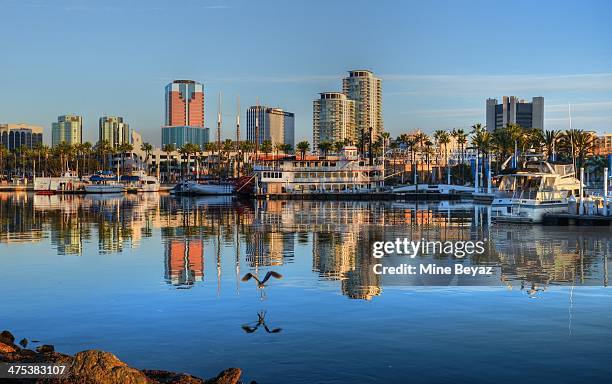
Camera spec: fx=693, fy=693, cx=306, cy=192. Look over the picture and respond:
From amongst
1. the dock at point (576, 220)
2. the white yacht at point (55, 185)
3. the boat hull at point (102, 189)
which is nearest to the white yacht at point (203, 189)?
the boat hull at point (102, 189)

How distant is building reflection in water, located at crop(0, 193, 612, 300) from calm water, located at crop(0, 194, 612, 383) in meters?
0.24

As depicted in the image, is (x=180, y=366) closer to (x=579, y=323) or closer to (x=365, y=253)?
(x=579, y=323)

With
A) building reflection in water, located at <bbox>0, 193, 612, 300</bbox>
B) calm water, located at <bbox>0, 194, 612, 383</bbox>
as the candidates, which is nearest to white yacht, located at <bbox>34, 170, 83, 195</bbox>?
building reflection in water, located at <bbox>0, 193, 612, 300</bbox>

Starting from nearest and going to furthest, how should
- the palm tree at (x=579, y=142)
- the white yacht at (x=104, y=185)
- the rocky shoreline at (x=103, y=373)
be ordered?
the rocky shoreline at (x=103, y=373) < the palm tree at (x=579, y=142) < the white yacht at (x=104, y=185)

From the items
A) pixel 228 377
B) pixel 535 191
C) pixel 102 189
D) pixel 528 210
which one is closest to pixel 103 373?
pixel 228 377

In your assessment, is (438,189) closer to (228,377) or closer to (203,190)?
(203,190)

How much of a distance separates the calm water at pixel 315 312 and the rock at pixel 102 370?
3139 mm

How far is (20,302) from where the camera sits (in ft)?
79.5

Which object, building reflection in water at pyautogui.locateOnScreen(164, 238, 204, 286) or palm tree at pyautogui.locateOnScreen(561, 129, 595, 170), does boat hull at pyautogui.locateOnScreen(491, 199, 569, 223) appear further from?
palm tree at pyautogui.locateOnScreen(561, 129, 595, 170)

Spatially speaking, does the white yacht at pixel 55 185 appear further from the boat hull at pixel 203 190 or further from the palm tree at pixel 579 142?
the palm tree at pixel 579 142

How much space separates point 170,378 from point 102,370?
1926 millimetres

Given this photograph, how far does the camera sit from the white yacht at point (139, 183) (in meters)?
184

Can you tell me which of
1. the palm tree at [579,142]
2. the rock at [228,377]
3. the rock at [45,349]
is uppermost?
the palm tree at [579,142]

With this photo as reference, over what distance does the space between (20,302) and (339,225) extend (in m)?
38.5
